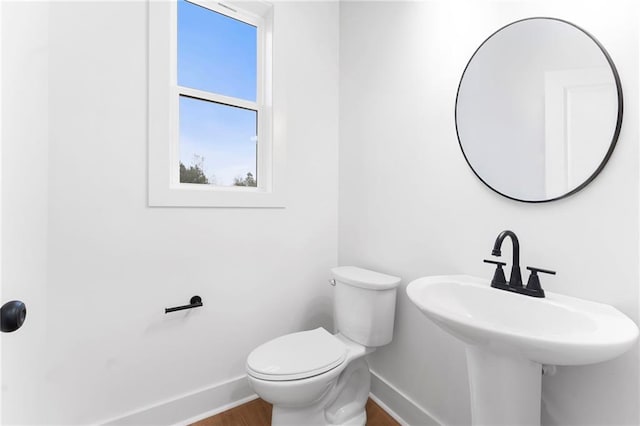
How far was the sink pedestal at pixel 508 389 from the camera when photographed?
865mm

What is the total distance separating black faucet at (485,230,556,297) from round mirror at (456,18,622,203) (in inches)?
7.1

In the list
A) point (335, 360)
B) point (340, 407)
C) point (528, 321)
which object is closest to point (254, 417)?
point (340, 407)

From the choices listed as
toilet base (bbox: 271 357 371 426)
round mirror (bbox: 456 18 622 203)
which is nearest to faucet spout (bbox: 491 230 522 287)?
round mirror (bbox: 456 18 622 203)

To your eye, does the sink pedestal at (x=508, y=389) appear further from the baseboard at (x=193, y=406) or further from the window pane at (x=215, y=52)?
the window pane at (x=215, y=52)

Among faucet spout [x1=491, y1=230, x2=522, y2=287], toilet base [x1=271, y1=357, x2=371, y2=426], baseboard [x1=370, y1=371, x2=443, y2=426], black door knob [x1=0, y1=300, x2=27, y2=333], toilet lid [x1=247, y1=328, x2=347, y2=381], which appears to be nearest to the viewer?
black door knob [x1=0, y1=300, x2=27, y2=333]

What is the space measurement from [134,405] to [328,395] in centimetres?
90

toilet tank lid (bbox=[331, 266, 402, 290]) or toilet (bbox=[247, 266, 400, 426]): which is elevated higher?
toilet tank lid (bbox=[331, 266, 402, 290])

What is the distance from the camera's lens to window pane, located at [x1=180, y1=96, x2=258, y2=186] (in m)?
1.56

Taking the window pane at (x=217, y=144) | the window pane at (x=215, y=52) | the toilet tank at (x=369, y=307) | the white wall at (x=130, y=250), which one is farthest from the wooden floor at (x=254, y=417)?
the window pane at (x=215, y=52)

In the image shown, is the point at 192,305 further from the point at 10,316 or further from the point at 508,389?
the point at 508,389

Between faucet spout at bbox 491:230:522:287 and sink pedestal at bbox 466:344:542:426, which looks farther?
faucet spout at bbox 491:230:522:287

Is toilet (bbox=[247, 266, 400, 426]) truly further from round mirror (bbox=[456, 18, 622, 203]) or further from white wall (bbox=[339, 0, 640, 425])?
round mirror (bbox=[456, 18, 622, 203])

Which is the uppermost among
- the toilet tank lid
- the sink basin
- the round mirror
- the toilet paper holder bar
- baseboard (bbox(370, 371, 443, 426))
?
the round mirror

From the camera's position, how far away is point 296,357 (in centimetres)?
126
